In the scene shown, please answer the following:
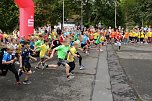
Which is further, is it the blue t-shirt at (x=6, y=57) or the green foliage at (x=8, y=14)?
the green foliage at (x=8, y=14)

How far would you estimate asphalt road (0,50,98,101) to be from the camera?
934cm

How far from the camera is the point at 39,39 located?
51.8 ft

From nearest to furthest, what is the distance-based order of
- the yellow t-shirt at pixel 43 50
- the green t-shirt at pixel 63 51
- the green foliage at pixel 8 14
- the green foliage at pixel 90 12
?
the green t-shirt at pixel 63 51, the yellow t-shirt at pixel 43 50, the green foliage at pixel 8 14, the green foliage at pixel 90 12

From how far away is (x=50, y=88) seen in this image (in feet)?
34.9

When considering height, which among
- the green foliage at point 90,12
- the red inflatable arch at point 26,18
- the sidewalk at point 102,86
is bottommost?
the sidewalk at point 102,86

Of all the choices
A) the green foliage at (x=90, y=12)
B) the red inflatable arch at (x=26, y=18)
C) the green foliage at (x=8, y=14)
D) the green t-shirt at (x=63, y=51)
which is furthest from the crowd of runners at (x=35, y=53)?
the green foliage at (x=90, y=12)

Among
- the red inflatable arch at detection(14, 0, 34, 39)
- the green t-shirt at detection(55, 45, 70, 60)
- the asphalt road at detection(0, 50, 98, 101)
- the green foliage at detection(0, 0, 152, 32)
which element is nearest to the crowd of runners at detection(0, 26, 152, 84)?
the green t-shirt at detection(55, 45, 70, 60)

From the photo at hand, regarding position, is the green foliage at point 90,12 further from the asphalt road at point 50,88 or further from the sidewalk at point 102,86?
the asphalt road at point 50,88

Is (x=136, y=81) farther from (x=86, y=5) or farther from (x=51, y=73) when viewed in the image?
(x=86, y=5)

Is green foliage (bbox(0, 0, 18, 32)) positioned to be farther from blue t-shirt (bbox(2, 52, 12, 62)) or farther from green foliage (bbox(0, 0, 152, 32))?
blue t-shirt (bbox(2, 52, 12, 62))

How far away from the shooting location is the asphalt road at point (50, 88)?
934 cm

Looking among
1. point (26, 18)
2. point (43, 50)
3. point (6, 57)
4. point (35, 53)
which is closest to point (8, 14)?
point (26, 18)

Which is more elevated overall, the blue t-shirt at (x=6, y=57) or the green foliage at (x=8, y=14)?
the green foliage at (x=8, y=14)

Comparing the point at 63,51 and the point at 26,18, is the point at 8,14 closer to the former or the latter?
the point at 26,18
